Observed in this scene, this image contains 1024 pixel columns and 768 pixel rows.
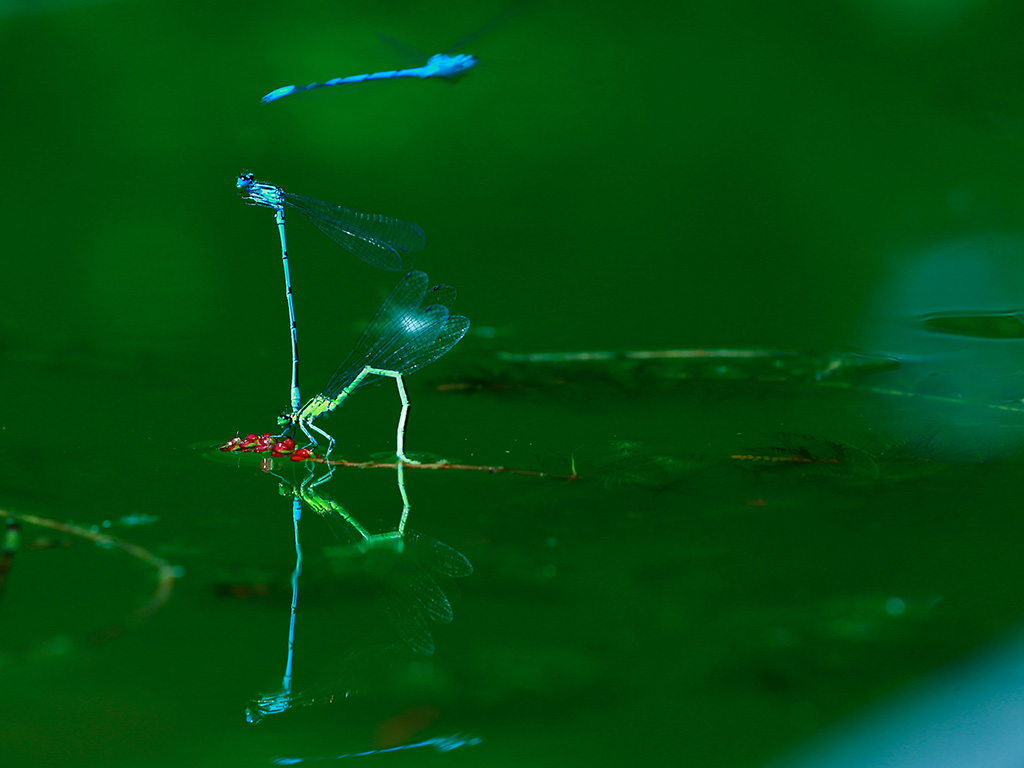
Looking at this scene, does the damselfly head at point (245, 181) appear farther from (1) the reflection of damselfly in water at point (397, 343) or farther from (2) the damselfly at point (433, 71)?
(2) the damselfly at point (433, 71)

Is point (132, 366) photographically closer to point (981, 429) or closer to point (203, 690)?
point (203, 690)

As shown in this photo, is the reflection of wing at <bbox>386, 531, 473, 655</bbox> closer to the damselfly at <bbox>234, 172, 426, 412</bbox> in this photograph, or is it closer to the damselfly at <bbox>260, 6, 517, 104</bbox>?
the damselfly at <bbox>234, 172, 426, 412</bbox>

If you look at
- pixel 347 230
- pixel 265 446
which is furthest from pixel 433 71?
pixel 265 446

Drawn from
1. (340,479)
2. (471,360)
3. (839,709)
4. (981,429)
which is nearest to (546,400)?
(471,360)

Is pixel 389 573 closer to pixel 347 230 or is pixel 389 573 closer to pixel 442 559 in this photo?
pixel 442 559

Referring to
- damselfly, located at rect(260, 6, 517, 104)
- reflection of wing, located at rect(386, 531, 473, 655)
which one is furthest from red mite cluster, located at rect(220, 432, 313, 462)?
damselfly, located at rect(260, 6, 517, 104)

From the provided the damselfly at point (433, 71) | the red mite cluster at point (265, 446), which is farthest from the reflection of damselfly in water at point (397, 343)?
the damselfly at point (433, 71)
